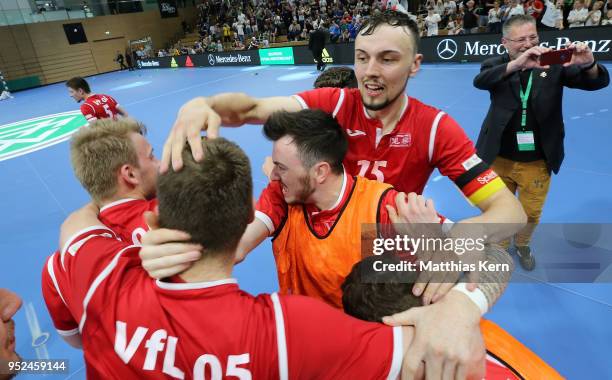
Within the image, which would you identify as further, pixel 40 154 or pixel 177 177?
pixel 40 154

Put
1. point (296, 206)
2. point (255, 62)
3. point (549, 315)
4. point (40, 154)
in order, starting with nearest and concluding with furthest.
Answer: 1. point (296, 206)
2. point (549, 315)
3. point (40, 154)
4. point (255, 62)

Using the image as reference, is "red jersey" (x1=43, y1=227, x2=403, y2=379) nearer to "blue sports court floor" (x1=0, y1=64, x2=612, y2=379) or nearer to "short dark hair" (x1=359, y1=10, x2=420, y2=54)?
"short dark hair" (x1=359, y1=10, x2=420, y2=54)

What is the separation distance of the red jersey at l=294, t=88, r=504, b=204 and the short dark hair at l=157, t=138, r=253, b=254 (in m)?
1.08

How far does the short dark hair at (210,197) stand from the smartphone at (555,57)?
2768mm

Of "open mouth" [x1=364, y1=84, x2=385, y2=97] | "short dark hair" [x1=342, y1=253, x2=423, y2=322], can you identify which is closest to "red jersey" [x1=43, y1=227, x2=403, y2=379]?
"short dark hair" [x1=342, y1=253, x2=423, y2=322]

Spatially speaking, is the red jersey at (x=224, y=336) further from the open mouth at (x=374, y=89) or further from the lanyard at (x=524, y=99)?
the lanyard at (x=524, y=99)

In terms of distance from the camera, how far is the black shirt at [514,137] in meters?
3.20

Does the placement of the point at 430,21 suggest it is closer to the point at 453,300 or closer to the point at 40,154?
the point at 40,154

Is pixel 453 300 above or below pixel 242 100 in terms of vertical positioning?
below

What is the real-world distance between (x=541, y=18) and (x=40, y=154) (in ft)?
48.5

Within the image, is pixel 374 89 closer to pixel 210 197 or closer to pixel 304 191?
pixel 304 191

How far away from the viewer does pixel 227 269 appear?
1.17 meters

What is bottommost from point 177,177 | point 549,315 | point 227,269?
point 549,315

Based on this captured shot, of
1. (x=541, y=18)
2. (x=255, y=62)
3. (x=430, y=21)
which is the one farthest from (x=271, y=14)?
(x=541, y=18)
